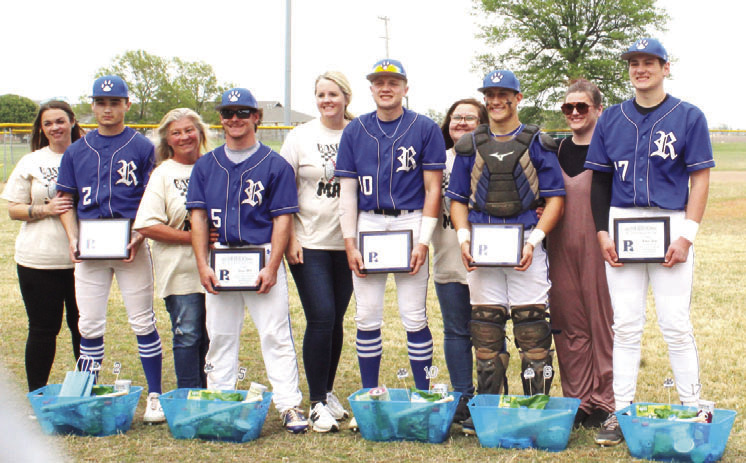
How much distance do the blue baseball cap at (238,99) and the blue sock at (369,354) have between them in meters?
1.45

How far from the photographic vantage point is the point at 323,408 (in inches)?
177

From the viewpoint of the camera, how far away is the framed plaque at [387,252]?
4.24 meters

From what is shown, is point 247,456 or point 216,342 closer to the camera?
point 247,456

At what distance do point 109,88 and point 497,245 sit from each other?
2.48m

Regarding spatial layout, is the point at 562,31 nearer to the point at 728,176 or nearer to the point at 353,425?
the point at 728,176

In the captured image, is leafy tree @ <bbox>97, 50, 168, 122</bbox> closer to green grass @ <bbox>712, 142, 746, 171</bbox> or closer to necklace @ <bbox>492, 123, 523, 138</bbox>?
green grass @ <bbox>712, 142, 746, 171</bbox>

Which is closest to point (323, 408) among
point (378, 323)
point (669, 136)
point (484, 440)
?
point (378, 323)

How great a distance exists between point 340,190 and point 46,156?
1.94m

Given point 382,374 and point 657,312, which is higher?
point 657,312

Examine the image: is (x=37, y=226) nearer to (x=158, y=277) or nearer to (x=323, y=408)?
(x=158, y=277)

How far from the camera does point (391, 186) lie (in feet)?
14.1

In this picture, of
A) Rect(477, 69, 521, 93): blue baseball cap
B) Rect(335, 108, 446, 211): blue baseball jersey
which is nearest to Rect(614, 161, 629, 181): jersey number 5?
Rect(477, 69, 521, 93): blue baseball cap

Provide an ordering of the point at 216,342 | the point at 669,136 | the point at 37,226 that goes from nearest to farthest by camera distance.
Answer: the point at 669,136
the point at 216,342
the point at 37,226

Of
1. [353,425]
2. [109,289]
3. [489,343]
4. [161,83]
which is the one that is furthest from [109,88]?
[161,83]
